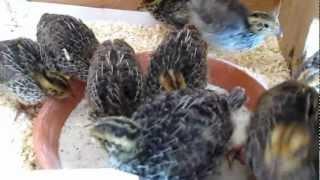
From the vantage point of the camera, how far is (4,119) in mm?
1794

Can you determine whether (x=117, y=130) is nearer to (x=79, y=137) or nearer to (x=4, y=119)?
(x=79, y=137)

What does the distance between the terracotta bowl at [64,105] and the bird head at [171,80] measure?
155mm

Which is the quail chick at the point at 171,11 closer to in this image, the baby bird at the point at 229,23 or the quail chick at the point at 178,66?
the baby bird at the point at 229,23

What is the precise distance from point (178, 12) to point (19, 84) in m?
0.63

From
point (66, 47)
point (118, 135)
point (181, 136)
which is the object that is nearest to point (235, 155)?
point (181, 136)

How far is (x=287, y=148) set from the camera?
107cm

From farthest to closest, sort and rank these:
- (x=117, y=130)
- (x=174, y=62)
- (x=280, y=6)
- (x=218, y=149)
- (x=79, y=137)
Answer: (x=280, y=6) → (x=79, y=137) → (x=174, y=62) → (x=218, y=149) → (x=117, y=130)

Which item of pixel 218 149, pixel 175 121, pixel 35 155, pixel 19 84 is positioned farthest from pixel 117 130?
pixel 19 84

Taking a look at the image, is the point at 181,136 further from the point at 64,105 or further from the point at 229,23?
the point at 229,23

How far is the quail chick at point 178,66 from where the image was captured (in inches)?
61.4

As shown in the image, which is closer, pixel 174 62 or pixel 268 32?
pixel 174 62

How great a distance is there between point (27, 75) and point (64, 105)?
15cm

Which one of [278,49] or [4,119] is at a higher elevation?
[278,49]

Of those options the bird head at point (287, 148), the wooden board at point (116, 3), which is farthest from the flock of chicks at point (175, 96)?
the wooden board at point (116, 3)
